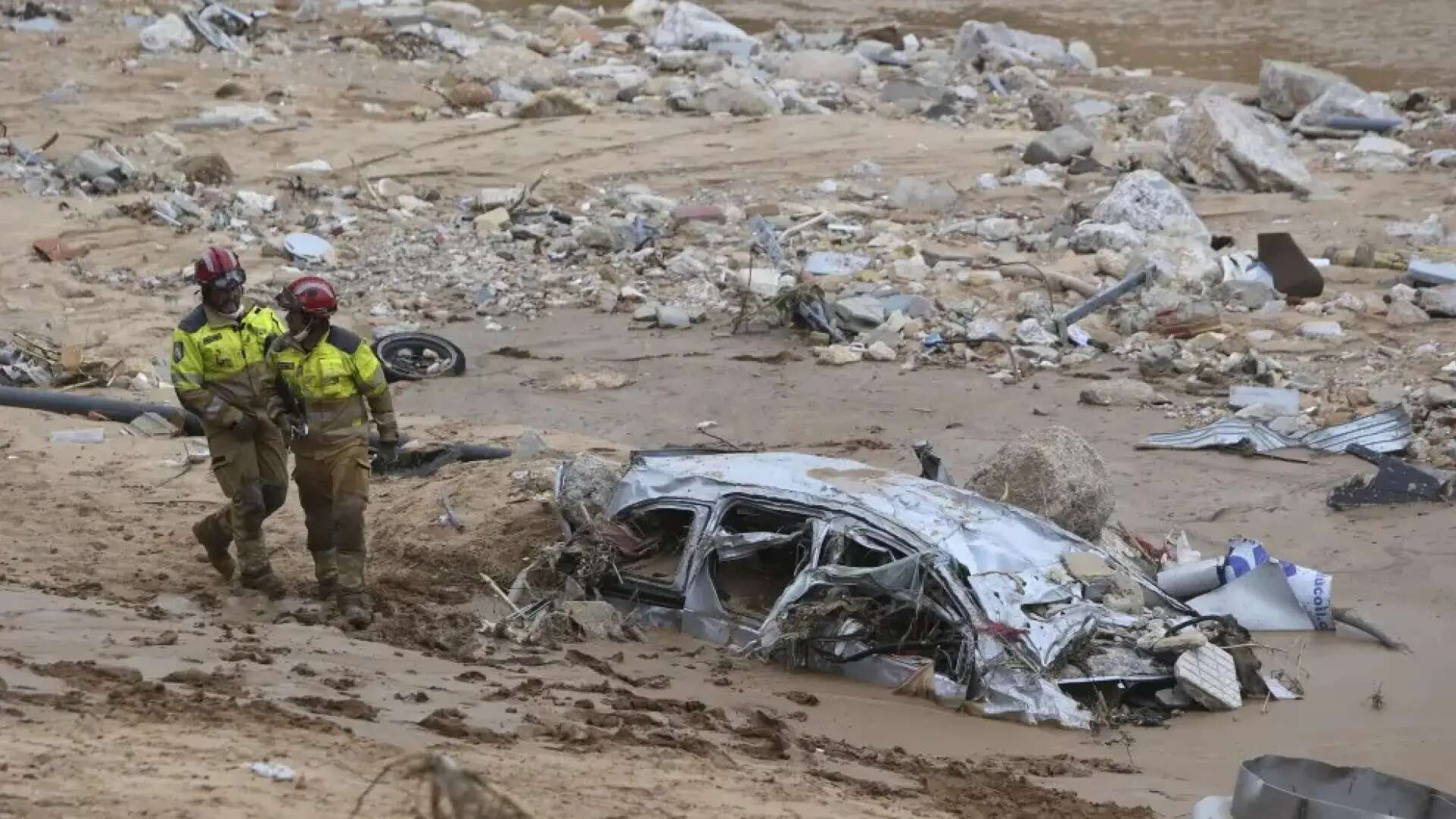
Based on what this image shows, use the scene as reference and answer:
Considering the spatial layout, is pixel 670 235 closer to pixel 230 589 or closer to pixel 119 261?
pixel 119 261

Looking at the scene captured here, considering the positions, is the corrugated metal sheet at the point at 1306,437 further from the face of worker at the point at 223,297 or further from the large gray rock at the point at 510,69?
the large gray rock at the point at 510,69

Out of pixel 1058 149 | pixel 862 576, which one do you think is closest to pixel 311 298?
pixel 862 576

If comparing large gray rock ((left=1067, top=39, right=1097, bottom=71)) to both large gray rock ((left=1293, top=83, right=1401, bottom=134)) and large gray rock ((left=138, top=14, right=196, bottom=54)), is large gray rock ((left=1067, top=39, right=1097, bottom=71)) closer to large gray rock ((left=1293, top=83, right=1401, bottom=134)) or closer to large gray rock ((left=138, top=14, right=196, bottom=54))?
large gray rock ((left=1293, top=83, right=1401, bottom=134))

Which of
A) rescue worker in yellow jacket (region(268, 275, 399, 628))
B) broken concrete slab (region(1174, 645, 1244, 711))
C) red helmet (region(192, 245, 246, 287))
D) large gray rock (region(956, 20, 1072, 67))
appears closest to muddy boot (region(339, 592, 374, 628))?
rescue worker in yellow jacket (region(268, 275, 399, 628))

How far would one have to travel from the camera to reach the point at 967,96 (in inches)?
1003

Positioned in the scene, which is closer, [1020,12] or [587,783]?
[587,783]

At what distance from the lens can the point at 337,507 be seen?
28.9 ft

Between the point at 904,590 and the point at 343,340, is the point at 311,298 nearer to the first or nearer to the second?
the point at 343,340

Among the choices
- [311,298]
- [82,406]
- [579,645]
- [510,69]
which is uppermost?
[311,298]

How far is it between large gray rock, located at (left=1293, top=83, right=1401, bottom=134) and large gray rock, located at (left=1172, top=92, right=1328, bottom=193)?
3011 millimetres

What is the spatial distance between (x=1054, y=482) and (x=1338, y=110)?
53.7 feet

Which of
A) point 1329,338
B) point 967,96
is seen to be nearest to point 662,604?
point 1329,338

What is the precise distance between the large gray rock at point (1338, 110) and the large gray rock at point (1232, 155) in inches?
119

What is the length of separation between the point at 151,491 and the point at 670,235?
788 centimetres
